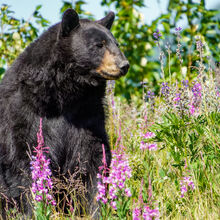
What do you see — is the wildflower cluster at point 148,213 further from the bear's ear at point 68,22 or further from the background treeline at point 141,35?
the background treeline at point 141,35

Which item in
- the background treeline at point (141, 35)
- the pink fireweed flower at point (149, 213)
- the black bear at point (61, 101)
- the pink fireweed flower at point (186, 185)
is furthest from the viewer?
the background treeline at point (141, 35)

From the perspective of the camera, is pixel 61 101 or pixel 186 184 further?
pixel 61 101

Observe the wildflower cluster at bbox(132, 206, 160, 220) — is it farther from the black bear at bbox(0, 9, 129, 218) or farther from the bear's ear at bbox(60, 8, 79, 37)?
the bear's ear at bbox(60, 8, 79, 37)

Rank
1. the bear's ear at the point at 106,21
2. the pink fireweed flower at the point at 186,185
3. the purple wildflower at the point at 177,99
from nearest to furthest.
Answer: the pink fireweed flower at the point at 186,185, the purple wildflower at the point at 177,99, the bear's ear at the point at 106,21

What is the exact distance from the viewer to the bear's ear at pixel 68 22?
3.33 metres

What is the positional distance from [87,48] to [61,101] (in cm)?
53

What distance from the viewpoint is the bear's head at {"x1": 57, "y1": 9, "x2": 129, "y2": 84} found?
330 centimetres

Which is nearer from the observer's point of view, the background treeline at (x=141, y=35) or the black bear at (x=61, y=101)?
the black bear at (x=61, y=101)

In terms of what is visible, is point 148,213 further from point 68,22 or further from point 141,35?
point 141,35

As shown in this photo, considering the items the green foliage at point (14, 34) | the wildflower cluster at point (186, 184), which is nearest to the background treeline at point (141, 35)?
the green foliage at point (14, 34)

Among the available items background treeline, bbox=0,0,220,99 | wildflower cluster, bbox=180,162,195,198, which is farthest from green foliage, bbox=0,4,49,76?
wildflower cluster, bbox=180,162,195,198

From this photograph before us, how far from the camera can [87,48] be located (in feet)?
11.1

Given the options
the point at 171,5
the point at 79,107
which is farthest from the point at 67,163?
the point at 171,5

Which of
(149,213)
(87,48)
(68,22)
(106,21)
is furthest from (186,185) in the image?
(106,21)
